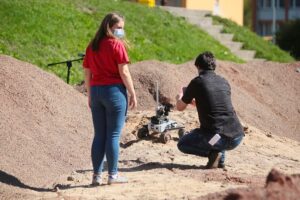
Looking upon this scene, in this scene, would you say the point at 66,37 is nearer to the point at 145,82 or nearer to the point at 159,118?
the point at 145,82

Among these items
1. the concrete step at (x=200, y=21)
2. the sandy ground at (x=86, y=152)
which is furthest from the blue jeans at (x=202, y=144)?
the concrete step at (x=200, y=21)

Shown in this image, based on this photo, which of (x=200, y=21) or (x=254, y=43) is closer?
(x=200, y=21)

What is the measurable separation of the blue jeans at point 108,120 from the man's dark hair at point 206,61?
4.88 ft

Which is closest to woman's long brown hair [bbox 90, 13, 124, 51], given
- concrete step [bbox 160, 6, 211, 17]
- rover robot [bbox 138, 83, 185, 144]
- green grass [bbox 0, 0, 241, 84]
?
rover robot [bbox 138, 83, 185, 144]

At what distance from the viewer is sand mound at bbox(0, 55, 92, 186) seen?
9.85 metres

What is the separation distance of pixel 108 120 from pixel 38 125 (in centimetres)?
197

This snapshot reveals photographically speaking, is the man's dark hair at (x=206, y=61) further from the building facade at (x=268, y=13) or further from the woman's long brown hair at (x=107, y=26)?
the building facade at (x=268, y=13)

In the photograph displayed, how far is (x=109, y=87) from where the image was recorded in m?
9.05

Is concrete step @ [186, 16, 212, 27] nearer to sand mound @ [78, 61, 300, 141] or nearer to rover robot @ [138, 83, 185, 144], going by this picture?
sand mound @ [78, 61, 300, 141]

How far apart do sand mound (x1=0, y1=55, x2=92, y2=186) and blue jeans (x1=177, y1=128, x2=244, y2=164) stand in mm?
1238

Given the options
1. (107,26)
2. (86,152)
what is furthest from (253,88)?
(107,26)

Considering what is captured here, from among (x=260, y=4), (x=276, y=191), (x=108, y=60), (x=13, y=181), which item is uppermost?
(x=108, y=60)

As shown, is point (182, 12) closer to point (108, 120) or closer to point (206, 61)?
point (206, 61)

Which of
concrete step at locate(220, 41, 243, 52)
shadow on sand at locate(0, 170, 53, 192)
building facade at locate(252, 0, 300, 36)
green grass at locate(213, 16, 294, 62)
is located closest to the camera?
shadow on sand at locate(0, 170, 53, 192)
